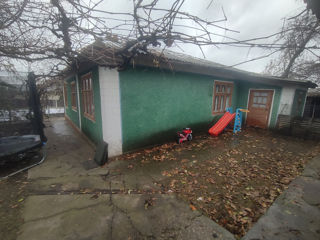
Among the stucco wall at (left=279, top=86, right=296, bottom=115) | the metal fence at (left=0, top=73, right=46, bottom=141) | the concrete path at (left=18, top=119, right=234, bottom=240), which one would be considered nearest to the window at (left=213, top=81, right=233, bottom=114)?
the stucco wall at (left=279, top=86, right=296, bottom=115)

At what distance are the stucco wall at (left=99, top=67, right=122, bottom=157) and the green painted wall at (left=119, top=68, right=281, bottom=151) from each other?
0.17 m

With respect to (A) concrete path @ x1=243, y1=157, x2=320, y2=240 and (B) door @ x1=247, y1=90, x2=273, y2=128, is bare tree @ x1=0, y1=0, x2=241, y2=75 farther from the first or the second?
(B) door @ x1=247, y1=90, x2=273, y2=128

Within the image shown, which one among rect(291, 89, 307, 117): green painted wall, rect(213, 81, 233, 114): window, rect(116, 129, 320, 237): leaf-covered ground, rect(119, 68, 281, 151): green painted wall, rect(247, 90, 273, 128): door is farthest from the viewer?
rect(247, 90, 273, 128): door

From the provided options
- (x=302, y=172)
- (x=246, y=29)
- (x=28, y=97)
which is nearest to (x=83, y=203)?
(x=28, y=97)

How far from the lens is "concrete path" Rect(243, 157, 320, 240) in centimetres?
193

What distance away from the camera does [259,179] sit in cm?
327

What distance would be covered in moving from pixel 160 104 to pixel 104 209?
3.57 meters

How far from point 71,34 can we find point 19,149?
310cm

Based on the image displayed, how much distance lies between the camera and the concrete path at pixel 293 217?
1926 millimetres

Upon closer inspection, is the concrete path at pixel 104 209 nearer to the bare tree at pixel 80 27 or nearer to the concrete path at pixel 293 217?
the concrete path at pixel 293 217

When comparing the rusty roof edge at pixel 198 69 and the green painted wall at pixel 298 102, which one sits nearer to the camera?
the rusty roof edge at pixel 198 69

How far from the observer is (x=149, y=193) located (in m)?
2.79

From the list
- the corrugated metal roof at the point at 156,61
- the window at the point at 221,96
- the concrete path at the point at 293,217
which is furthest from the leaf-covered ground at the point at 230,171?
the corrugated metal roof at the point at 156,61

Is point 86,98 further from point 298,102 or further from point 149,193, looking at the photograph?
point 298,102
